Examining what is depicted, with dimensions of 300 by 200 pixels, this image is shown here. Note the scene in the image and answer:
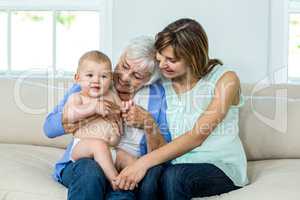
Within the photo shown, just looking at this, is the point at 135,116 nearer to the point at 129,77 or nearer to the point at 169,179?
the point at 129,77

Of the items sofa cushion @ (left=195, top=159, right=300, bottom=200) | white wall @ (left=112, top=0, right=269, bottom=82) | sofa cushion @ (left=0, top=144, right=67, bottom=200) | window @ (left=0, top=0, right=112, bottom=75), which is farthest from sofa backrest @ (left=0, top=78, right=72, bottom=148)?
sofa cushion @ (left=195, top=159, right=300, bottom=200)

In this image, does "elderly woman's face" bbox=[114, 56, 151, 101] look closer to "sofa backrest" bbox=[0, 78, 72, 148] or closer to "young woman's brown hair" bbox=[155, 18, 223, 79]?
"young woman's brown hair" bbox=[155, 18, 223, 79]

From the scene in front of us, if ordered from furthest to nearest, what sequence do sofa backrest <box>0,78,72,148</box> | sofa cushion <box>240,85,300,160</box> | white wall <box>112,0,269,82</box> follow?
white wall <box>112,0,269,82</box>, sofa backrest <box>0,78,72,148</box>, sofa cushion <box>240,85,300,160</box>

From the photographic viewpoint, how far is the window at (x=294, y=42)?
324cm

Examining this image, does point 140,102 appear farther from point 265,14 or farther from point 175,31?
point 265,14

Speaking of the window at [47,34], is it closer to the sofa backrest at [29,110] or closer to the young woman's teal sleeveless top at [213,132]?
the sofa backrest at [29,110]

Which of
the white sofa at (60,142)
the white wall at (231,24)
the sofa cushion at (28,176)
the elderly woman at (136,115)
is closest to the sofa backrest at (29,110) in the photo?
the white sofa at (60,142)

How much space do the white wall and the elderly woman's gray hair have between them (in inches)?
37.2

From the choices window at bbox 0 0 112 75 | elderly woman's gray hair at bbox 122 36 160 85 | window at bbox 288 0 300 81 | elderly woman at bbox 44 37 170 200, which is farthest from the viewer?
window at bbox 0 0 112 75

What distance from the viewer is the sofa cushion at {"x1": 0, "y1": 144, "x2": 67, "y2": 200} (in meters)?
1.96

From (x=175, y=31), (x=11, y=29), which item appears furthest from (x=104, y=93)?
(x=11, y=29)

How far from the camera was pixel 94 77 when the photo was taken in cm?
209

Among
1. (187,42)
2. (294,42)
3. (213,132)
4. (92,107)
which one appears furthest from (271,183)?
(294,42)

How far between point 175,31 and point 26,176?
81 cm
